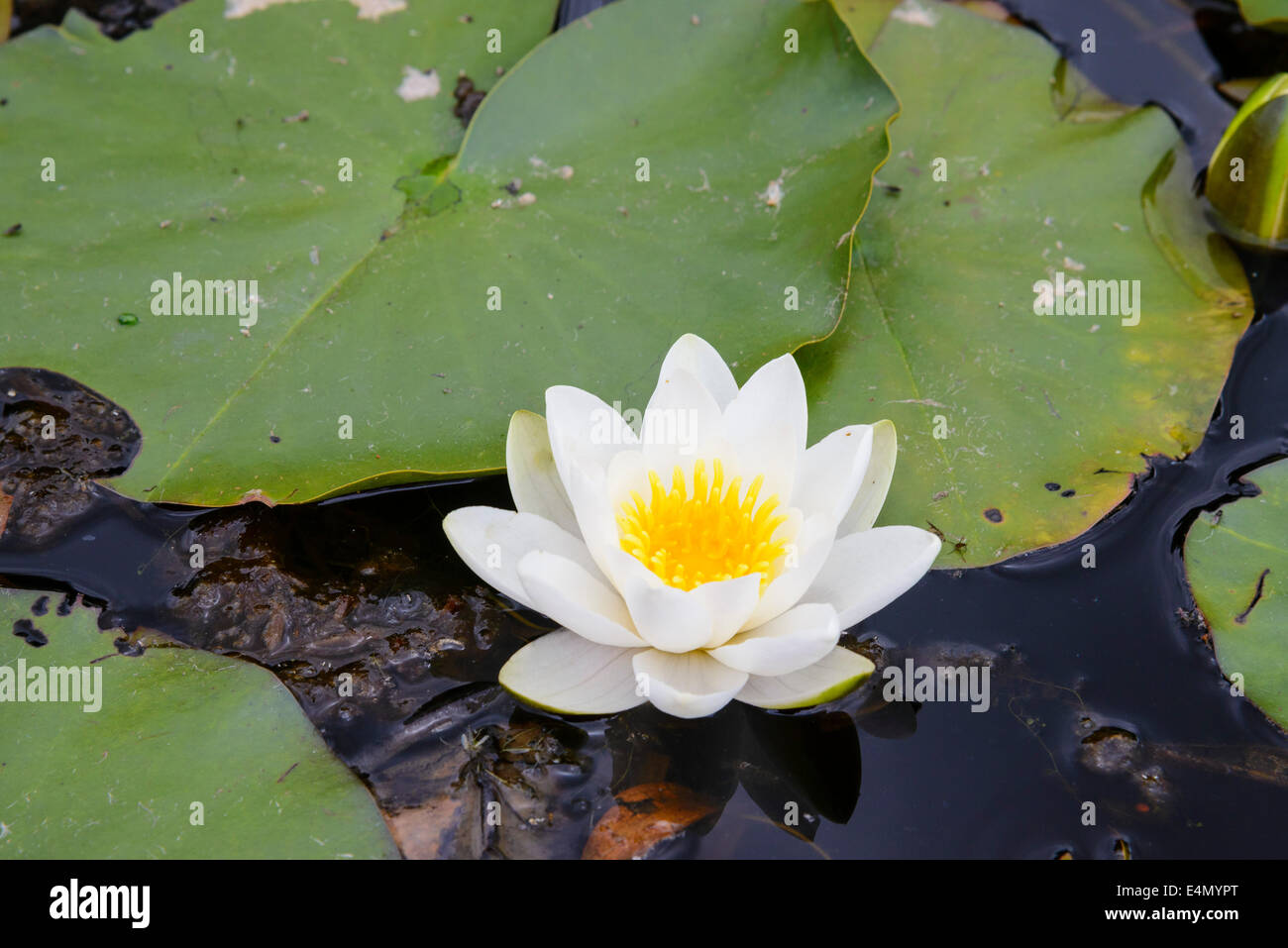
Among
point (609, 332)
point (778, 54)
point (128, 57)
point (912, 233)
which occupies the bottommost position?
point (609, 332)

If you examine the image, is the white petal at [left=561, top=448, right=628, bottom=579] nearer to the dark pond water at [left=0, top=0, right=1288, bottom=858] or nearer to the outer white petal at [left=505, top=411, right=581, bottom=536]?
the outer white petal at [left=505, top=411, right=581, bottom=536]

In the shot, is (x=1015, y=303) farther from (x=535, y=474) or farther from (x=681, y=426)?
(x=535, y=474)

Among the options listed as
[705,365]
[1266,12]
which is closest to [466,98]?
[705,365]

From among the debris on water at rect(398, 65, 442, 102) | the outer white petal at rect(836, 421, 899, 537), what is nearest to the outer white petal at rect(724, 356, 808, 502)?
the outer white petal at rect(836, 421, 899, 537)

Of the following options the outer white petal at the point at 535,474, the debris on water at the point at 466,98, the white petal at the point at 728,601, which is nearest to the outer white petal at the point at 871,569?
the white petal at the point at 728,601
